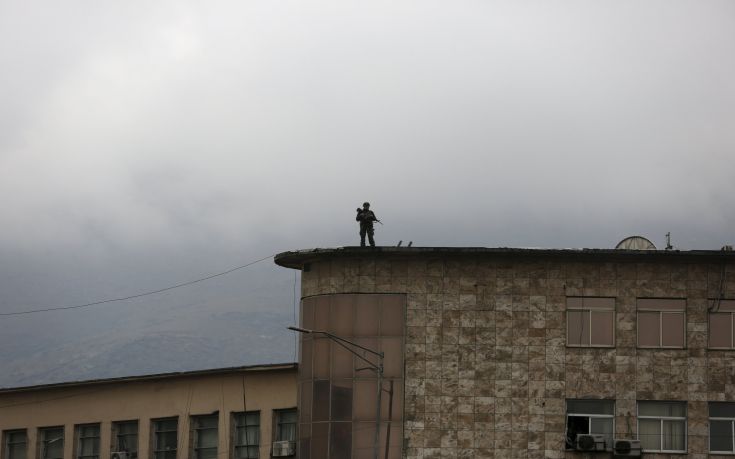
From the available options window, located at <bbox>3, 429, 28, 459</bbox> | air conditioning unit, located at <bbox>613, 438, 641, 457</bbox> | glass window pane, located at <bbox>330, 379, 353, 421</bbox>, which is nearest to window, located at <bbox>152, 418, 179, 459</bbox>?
window, located at <bbox>3, 429, 28, 459</bbox>

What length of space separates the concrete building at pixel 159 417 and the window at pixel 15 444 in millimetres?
58

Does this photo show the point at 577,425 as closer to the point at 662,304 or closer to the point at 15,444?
the point at 662,304

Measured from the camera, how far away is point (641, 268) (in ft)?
190

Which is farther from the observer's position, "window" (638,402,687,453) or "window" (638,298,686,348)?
"window" (638,298,686,348)

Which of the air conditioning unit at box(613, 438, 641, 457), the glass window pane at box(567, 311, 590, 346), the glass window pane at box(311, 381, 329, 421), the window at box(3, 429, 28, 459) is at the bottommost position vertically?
the window at box(3, 429, 28, 459)

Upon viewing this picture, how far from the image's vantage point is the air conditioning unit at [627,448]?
183 feet

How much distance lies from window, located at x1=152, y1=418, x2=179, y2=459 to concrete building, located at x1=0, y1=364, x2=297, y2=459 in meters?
0.05

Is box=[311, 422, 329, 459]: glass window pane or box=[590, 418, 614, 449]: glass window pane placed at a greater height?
box=[590, 418, 614, 449]: glass window pane

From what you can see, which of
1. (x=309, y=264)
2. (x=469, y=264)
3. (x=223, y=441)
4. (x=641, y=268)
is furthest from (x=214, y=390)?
(x=641, y=268)

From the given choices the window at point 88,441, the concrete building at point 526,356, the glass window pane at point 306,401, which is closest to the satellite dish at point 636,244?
the concrete building at point 526,356

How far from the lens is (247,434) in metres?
72.1

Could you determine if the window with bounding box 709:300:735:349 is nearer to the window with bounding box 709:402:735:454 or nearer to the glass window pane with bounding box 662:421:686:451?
the window with bounding box 709:402:735:454

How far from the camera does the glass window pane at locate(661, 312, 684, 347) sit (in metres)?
57.3

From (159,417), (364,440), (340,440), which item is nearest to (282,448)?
(340,440)
